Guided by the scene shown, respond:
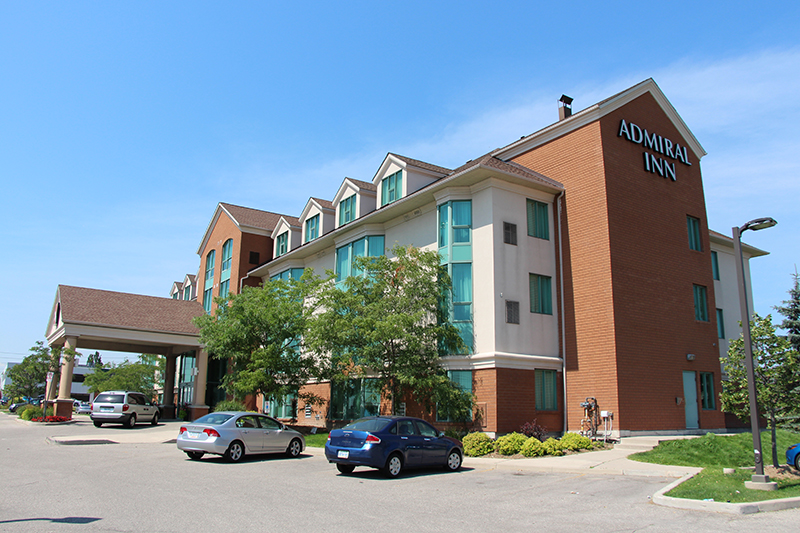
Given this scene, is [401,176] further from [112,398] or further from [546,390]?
[112,398]

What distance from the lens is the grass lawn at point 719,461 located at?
A: 10.7m

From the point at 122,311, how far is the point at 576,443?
29.4m

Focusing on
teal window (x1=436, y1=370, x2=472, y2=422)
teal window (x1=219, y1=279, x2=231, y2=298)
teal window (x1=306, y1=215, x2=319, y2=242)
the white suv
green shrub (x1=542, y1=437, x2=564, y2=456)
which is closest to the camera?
green shrub (x1=542, y1=437, x2=564, y2=456)

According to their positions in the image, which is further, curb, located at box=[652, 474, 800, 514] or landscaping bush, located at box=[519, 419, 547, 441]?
landscaping bush, located at box=[519, 419, 547, 441]

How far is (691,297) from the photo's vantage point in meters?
25.1

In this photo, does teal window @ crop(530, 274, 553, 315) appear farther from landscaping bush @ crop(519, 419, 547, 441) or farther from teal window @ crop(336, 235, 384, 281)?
teal window @ crop(336, 235, 384, 281)

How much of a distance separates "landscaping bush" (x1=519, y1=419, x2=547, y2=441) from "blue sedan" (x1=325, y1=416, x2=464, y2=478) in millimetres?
6003

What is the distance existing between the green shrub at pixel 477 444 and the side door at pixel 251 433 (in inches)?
249

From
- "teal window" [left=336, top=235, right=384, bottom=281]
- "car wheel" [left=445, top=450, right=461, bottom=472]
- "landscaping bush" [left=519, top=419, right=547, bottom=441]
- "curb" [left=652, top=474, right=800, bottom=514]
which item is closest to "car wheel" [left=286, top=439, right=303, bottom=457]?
"car wheel" [left=445, top=450, right=461, bottom=472]

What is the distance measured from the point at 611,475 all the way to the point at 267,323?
55.3ft

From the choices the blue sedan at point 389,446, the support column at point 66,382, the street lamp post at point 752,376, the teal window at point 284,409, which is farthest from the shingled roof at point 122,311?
the street lamp post at point 752,376

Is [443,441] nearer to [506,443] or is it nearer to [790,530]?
[506,443]

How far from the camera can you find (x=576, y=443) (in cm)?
1909

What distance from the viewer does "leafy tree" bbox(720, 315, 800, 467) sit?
13859mm
